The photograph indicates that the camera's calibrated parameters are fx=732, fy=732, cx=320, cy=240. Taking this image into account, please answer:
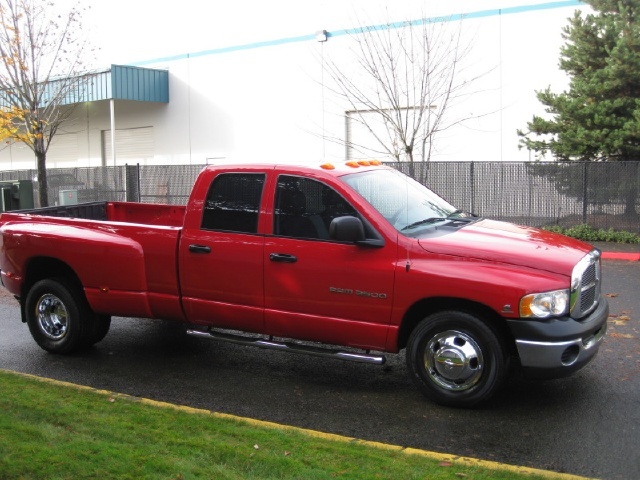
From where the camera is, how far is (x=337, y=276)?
5.91 metres

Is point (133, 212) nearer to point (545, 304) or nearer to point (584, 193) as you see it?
point (545, 304)

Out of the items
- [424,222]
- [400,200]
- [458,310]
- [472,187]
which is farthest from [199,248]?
[472,187]

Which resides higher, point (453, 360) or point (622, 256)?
point (453, 360)

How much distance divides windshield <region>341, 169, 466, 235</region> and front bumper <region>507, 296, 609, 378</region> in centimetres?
122

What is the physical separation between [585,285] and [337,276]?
191 cm

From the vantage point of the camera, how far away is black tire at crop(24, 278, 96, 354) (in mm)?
7320

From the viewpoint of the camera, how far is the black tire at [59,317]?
732 centimetres

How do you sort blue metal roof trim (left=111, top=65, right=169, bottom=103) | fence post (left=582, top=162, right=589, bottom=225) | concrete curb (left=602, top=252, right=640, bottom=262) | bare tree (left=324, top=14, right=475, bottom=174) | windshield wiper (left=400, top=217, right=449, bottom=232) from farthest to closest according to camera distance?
blue metal roof trim (left=111, top=65, right=169, bottom=103)
bare tree (left=324, top=14, right=475, bottom=174)
fence post (left=582, top=162, right=589, bottom=225)
concrete curb (left=602, top=252, right=640, bottom=262)
windshield wiper (left=400, top=217, right=449, bottom=232)

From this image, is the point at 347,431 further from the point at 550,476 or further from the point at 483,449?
the point at 550,476

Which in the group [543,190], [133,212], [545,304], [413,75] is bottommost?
[545,304]

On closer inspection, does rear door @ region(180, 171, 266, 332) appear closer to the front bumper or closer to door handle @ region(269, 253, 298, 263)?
door handle @ region(269, 253, 298, 263)

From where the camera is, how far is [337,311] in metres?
5.96

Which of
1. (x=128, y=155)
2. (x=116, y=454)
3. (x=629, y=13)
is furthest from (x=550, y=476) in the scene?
(x=128, y=155)

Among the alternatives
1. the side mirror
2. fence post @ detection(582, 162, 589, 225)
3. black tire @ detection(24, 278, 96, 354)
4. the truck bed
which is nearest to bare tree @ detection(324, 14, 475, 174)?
fence post @ detection(582, 162, 589, 225)
